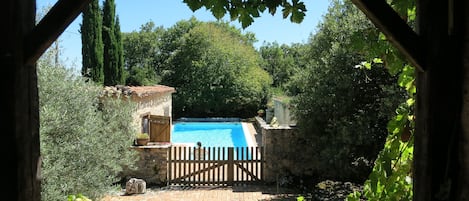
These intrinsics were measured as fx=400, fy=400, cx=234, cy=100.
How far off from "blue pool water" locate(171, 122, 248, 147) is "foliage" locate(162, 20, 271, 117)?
219 centimetres

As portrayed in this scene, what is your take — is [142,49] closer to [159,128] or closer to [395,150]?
[159,128]

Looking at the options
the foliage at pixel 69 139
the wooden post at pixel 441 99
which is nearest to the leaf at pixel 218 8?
the wooden post at pixel 441 99

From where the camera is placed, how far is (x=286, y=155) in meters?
10.9

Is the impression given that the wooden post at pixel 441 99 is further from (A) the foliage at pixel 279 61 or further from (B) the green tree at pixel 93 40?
(A) the foliage at pixel 279 61

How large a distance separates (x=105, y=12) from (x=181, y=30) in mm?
11635

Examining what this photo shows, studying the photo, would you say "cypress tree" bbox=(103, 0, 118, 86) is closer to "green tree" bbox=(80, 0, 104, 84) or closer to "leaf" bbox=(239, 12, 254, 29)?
"green tree" bbox=(80, 0, 104, 84)

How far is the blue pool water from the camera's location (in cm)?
2033

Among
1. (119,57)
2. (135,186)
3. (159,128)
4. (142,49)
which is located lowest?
(135,186)

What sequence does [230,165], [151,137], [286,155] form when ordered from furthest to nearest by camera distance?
[151,137] < [286,155] < [230,165]

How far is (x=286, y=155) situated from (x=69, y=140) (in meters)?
5.84

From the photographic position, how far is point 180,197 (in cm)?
932

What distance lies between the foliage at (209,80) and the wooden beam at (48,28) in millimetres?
25231

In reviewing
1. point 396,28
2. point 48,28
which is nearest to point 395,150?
point 396,28

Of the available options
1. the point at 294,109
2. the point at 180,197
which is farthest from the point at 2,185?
the point at 294,109
